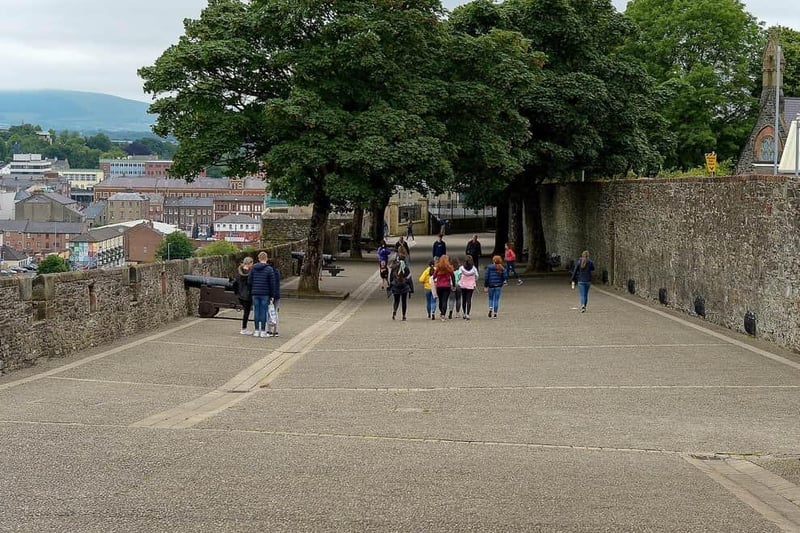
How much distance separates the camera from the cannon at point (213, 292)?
24.8 m

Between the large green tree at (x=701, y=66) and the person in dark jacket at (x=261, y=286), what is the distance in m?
42.5

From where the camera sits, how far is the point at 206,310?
25375mm

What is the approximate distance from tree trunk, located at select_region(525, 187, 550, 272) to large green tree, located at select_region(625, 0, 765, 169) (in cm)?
2034

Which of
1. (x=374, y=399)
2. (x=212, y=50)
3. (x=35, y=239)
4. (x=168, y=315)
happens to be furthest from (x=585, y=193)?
(x=35, y=239)

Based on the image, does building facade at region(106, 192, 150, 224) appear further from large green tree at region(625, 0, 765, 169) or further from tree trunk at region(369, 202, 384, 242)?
large green tree at region(625, 0, 765, 169)

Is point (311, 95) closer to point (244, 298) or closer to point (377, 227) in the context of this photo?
point (244, 298)

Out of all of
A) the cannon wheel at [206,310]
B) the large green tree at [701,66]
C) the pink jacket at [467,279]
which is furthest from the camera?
the large green tree at [701,66]

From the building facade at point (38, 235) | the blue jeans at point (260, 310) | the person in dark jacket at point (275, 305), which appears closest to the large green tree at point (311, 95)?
the person in dark jacket at point (275, 305)

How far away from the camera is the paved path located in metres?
7.43

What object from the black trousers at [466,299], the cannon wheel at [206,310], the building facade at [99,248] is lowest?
the building facade at [99,248]

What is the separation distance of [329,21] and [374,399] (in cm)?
1937

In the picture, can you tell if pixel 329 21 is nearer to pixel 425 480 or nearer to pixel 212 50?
pixel 212 50

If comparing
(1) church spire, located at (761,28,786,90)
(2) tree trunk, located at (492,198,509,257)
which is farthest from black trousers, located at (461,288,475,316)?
(1) church spire, located at (761,28,786,90)

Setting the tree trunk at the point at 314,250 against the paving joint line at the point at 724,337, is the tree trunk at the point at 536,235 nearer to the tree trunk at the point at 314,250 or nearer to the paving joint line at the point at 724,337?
the tree trunk at the point at 314,250
